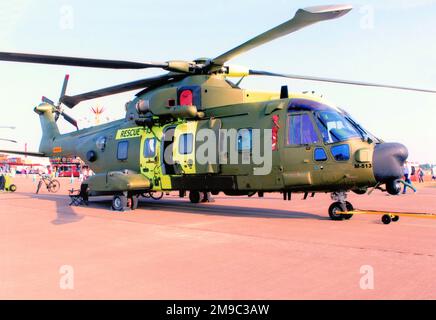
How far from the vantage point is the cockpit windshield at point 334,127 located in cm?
844

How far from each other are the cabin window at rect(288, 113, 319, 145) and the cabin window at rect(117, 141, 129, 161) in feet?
18.6

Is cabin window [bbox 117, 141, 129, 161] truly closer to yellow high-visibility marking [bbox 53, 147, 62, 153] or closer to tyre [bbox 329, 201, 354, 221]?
yellow high-visibility marking [bbox 53, 147, 62, 153]

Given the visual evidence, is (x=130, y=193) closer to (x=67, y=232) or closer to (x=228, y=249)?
(x=67, y=232)

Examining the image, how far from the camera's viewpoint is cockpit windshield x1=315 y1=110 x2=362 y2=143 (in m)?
8.44

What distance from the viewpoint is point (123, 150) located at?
12539 mm

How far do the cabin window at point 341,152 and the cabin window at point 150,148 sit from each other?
17.7 feet

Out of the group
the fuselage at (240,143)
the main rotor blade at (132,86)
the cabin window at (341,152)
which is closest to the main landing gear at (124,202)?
the fuselage at (240,143)

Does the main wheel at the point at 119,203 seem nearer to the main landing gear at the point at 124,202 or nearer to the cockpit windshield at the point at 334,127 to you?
the main landing gear at the point at 124,202

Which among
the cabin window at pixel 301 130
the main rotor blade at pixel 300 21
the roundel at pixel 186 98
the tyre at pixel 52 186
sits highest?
the main rotor blade at pixel 300 21

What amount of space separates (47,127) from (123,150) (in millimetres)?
5950

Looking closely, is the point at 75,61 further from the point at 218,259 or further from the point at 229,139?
the point at 218,259

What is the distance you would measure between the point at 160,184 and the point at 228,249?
5.94m

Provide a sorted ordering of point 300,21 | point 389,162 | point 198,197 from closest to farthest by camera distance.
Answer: point 300,21
point 389,162
point 198,197

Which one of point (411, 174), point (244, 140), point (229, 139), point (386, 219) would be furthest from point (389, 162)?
point (411, 174)
